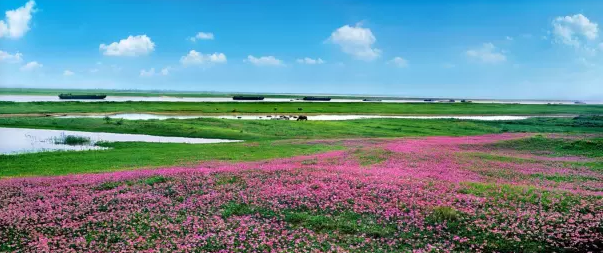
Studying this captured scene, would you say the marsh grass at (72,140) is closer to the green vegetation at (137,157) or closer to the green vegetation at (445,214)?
the green vegetation at (137,157)

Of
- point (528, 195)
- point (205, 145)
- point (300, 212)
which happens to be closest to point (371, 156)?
point (528, 195)

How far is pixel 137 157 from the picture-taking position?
1419 inches

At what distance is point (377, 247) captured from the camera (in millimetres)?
13219

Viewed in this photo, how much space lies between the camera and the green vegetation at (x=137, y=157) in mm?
30094

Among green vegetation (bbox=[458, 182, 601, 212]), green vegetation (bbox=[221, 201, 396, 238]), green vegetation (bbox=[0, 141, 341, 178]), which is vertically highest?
green vegetation (bbox=[458, 182, 601, 212])

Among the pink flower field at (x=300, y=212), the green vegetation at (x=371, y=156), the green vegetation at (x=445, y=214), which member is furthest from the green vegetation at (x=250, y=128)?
the green vegetation at (x=445, y=214)

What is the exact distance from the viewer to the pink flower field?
13508mm

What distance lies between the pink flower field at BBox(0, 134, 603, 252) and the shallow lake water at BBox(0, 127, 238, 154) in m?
25.6

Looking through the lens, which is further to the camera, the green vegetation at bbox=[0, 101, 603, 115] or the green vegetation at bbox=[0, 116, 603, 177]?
the green vegetation at bbox=[0, 101, 603, 115]

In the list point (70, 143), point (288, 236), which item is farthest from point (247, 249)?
point (70, 143)

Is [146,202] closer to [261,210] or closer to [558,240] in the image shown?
[261,210]

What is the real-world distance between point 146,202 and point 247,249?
7.39 m

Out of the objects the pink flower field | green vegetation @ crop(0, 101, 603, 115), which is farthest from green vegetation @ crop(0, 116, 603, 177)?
green vegetation @ crop(0, 101, 603, 115)

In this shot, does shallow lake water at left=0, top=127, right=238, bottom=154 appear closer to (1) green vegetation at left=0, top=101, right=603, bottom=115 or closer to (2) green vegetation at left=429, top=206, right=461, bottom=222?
(2) green vegetation at left=429, top=206, right=461, bottom=222
